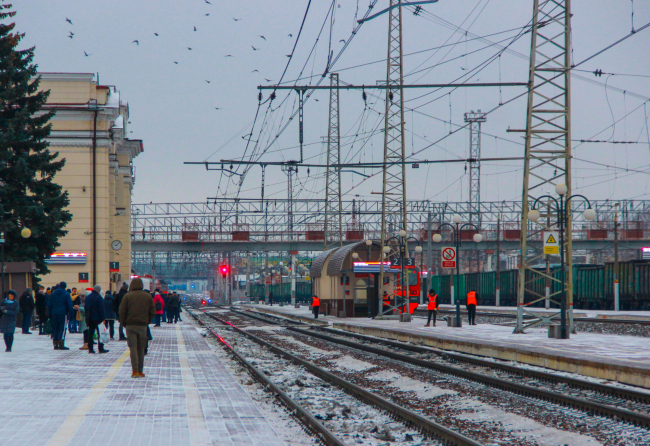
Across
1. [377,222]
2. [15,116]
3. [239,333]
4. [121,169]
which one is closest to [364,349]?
[239,333]

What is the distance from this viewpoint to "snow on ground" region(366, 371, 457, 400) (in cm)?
1355

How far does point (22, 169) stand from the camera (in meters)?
33.1

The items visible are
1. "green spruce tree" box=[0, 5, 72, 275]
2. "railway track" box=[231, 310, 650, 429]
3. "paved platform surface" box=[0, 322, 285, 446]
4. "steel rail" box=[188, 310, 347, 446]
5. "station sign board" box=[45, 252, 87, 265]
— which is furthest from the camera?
"station sign board" box=[45, 252, 87, 265]

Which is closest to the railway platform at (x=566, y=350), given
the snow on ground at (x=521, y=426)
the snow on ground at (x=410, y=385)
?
the snow on ground at (x=410, y=385)

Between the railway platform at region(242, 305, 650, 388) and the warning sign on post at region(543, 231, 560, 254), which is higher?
the warning sign on post at region(543, 231, 560, 254)

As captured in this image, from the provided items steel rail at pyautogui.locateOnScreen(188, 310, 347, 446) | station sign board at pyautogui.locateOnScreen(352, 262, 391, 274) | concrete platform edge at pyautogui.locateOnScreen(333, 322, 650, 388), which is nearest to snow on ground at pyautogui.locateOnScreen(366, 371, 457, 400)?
Answer: steel rail at pyautogui.locateOnScreen(188, 310, 347, 446)

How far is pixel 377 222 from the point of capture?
96.6 meters

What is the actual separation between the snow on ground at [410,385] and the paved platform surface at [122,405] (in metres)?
3.10

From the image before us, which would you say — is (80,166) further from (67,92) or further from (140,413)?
(140,413)

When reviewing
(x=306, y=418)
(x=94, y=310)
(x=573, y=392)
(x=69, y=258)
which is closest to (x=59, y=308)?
(x=94, y=310)

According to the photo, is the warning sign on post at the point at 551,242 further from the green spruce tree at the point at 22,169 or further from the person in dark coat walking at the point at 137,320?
the green spruce tree at the point at 22,169

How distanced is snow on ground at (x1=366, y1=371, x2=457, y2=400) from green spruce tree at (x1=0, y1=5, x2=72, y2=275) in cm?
2095

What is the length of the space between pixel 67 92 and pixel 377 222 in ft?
181

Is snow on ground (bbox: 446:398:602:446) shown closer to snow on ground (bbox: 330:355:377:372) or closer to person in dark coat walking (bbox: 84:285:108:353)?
snow on ground (bbox: 330:355:377:372)
